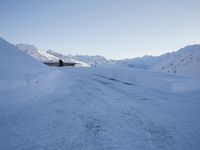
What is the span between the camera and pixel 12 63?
1127 cm

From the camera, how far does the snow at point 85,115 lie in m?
5.92

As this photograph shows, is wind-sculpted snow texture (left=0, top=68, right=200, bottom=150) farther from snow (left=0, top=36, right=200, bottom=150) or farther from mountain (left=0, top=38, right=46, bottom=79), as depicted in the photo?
mountain (left=0, top=38, right=46, bottom=79)

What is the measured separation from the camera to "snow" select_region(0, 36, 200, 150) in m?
5.92

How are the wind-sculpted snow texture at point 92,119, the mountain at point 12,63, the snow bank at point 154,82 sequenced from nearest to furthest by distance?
the wind-sculpted snow texture at point 92,119, the mountain at point 12,63, the snow bank at point 154,82

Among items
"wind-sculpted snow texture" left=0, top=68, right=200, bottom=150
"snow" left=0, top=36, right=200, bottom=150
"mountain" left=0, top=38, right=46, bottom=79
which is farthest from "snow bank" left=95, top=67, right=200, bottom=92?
"mountain" left=0, top=38, right=46, bottom=79

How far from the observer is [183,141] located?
6.25 meters

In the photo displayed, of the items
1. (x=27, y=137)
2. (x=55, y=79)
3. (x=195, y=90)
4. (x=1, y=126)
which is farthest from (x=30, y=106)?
(x=195, y=90)

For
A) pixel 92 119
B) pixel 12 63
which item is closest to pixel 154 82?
pixel 92 119

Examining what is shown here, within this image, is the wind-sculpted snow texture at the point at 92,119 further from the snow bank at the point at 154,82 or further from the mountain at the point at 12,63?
the snow bank at the point at 154,82

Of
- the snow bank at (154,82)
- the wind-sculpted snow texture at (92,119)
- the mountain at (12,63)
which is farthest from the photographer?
the snow bank at (154,82)

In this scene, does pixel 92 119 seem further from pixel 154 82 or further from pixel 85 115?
pixel 154 82

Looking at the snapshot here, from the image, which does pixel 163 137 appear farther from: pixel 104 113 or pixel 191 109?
pixel 191 109

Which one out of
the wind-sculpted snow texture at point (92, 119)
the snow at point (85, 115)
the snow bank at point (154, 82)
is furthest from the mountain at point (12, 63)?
the snow bank at point (154, 82)

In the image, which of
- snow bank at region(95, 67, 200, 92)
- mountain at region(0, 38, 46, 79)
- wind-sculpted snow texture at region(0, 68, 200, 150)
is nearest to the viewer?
wind-sculpted snow texture at region(0, 68, 200, 150)
